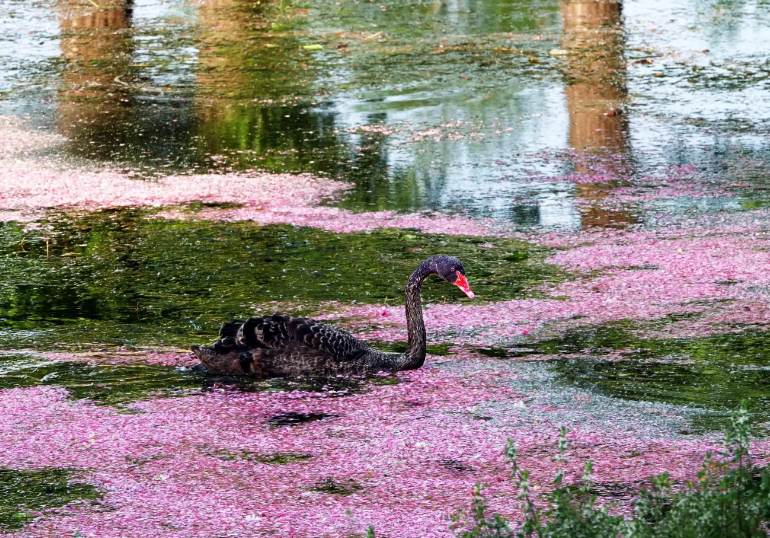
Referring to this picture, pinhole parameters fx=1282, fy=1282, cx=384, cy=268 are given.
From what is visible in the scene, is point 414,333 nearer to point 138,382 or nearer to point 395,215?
point 138,382

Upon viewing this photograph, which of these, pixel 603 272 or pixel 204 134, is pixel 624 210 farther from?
pixel 204 134

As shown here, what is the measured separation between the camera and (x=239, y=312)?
29.4ft

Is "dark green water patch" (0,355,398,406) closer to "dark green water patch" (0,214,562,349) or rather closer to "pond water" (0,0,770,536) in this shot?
"pond water" (0,0,770,536)

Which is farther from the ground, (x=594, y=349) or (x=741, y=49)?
(x=741, y=49)

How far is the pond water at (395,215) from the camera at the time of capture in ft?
23.9

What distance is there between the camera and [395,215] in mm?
11633

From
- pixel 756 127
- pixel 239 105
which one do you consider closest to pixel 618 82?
pixel 756 127

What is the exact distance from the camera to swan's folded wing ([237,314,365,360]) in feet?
A: 24.6

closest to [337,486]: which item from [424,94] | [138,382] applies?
[138,382]

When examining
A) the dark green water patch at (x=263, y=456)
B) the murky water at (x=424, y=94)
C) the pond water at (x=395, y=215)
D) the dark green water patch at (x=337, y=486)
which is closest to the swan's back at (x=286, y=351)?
the pond water at (x=395, y=215)

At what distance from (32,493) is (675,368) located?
378 cm

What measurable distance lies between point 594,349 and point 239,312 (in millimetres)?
2512

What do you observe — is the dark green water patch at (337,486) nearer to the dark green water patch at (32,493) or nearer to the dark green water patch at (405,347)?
the dark green water patch at (32,493)

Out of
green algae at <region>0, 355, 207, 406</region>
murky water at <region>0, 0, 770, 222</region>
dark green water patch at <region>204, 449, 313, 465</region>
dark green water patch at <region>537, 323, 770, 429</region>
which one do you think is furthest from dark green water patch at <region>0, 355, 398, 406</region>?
murky water at <region>0, 0, 770, 222</region>
